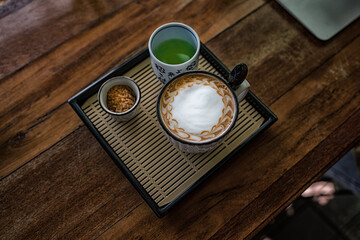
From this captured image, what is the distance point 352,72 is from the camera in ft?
2.51

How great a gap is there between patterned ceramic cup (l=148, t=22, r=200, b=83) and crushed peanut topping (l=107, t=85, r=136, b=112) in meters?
0.08

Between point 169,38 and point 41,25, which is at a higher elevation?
point 41,25

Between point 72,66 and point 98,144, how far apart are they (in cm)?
23

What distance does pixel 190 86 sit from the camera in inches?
22.5

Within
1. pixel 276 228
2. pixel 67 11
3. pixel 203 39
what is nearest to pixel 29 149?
pixel 67 11

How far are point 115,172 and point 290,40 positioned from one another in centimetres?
58

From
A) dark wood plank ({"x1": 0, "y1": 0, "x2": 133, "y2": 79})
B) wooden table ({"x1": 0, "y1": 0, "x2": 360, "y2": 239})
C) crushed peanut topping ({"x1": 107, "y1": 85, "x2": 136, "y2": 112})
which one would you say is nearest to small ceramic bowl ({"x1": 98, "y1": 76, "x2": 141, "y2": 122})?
crushed peanut topping ({"x1": 107, "y1": 85, "x2": 136, "y2": 112})

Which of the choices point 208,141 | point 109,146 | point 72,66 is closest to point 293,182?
point 208,141

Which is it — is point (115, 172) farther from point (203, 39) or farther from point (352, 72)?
point (352, 72)

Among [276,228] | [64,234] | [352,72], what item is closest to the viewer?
[64,234]

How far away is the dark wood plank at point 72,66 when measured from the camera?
708mm

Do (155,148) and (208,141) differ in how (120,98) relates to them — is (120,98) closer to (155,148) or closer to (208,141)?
(155,148)

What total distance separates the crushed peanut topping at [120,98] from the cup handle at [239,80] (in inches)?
9.2

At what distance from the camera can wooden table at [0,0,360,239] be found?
65cm
